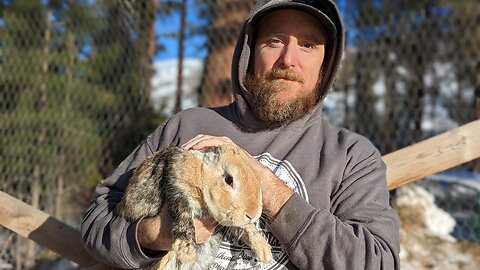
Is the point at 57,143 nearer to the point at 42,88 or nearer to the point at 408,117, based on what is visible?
the point at 42,88

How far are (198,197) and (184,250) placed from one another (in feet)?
0.56

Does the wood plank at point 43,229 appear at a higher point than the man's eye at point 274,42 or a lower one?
lower

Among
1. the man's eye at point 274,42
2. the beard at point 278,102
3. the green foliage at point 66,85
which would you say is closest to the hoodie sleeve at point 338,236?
the beard at point 278,102

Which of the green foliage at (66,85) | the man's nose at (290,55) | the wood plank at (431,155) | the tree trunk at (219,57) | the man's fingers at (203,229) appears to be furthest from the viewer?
the green foliage at (66,85)

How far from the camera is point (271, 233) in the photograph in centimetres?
202

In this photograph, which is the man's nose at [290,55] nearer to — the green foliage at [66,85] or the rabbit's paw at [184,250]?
the rabbit's paw at [184,250]

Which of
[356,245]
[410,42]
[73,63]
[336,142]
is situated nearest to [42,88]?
[73,63]

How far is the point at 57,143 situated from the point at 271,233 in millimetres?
3278

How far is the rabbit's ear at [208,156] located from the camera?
1915 millimetres

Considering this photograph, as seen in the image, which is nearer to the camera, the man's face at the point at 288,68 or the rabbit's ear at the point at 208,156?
the rabbit's ear at the point at 208,156

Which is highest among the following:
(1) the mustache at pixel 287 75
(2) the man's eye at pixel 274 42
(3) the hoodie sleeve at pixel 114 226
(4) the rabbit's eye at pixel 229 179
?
(2) the man's eye at pixel 274 42

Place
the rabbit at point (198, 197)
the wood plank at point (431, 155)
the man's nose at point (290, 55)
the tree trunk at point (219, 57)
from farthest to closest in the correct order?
the tree trunk at point (219, 57), the wood plank at point (431, 155), the man's nose at point (290, 55), the rabbit at point (198, 197)

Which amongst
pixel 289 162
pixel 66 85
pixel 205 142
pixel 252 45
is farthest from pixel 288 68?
pixel 66 85

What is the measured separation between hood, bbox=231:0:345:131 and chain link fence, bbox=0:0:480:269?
1918 mm
